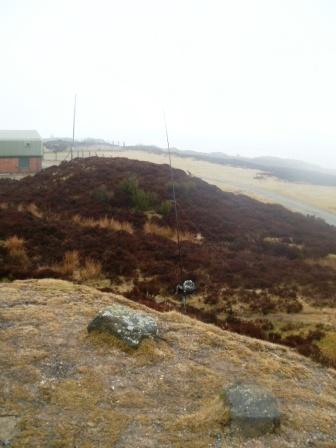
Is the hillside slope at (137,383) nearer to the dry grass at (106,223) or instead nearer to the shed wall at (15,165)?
the dry grass at (106,223)

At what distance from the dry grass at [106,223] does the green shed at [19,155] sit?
26.8 meters

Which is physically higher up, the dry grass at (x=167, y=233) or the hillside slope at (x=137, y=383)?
the hillside slope at (x=137, y=383)

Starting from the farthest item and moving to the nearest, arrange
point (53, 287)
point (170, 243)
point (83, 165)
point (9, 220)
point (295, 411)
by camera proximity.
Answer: point (83, 165) → point (170, 243) → point (9, 220) → point (53, 287) → point (295, 411)

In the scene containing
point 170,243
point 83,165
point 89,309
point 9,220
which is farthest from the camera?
point 83,165

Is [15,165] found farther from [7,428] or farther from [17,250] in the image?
[7,428]

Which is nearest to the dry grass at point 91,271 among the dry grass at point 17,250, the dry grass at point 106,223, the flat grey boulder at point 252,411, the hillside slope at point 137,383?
the dry grass at point 17,250

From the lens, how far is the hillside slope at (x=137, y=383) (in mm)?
6262

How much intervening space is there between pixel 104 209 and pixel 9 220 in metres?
6.86

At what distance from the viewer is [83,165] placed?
35.7 m

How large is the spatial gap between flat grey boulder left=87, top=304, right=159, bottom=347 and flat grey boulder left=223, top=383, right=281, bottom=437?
8.79 feet

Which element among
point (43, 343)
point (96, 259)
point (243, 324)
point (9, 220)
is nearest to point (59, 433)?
point (43, 343)

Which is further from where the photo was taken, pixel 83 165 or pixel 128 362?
pixel 83 165

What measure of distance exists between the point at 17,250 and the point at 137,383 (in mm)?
10445

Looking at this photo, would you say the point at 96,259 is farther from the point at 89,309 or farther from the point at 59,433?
the point at 59,433
